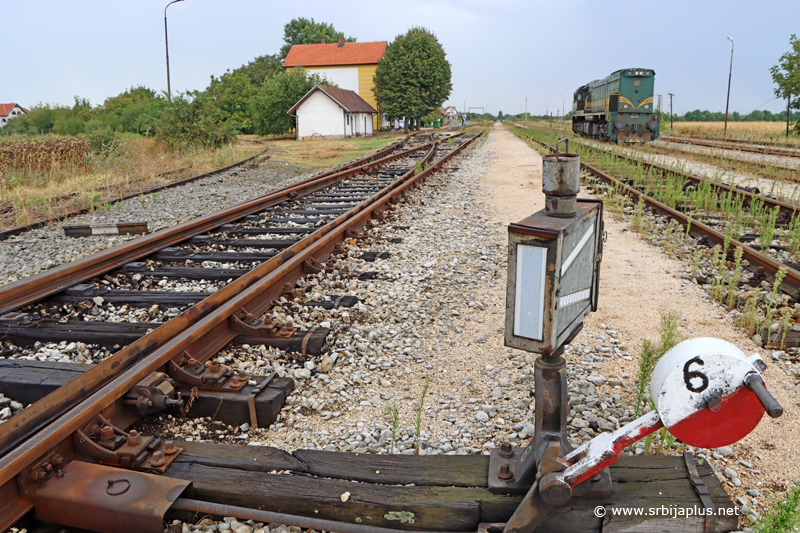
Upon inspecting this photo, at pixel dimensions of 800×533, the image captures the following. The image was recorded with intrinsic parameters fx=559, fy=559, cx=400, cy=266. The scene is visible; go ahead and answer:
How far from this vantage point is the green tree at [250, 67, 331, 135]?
137 feet

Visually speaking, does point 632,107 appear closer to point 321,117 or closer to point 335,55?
point 321,117

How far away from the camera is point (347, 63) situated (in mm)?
60938

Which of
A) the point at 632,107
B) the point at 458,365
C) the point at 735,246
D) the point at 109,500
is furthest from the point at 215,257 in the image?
the point at 632,107

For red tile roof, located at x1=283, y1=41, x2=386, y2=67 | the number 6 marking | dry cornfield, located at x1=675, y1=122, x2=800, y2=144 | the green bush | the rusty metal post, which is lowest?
the number 6 marking

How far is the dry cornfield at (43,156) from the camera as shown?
12.1 metres

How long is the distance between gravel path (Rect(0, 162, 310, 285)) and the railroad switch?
5.10 m

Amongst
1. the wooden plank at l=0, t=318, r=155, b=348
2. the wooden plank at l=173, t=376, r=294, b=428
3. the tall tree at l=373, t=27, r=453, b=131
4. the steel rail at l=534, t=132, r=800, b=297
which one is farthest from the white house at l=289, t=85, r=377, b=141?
A: the wooden plank at l=173, t=376, r=294, b=428

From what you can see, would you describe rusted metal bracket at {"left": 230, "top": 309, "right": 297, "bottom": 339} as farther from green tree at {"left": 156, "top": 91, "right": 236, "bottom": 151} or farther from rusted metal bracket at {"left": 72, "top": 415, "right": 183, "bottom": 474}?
green tree at {"left": 156, "top": 91, "right": 236, "bottom": 151}

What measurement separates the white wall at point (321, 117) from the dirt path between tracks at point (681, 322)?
3364 cm

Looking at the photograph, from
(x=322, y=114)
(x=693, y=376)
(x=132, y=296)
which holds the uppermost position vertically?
(x=322, y=114)

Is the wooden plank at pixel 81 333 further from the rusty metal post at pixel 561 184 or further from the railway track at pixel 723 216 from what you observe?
the railway track at pixel 723 216

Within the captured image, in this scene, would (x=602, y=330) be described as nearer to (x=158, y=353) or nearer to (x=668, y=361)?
(x=668, y=361)

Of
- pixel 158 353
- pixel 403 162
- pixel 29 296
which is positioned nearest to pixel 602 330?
pixel 158 353

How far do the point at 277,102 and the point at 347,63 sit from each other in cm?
2179
